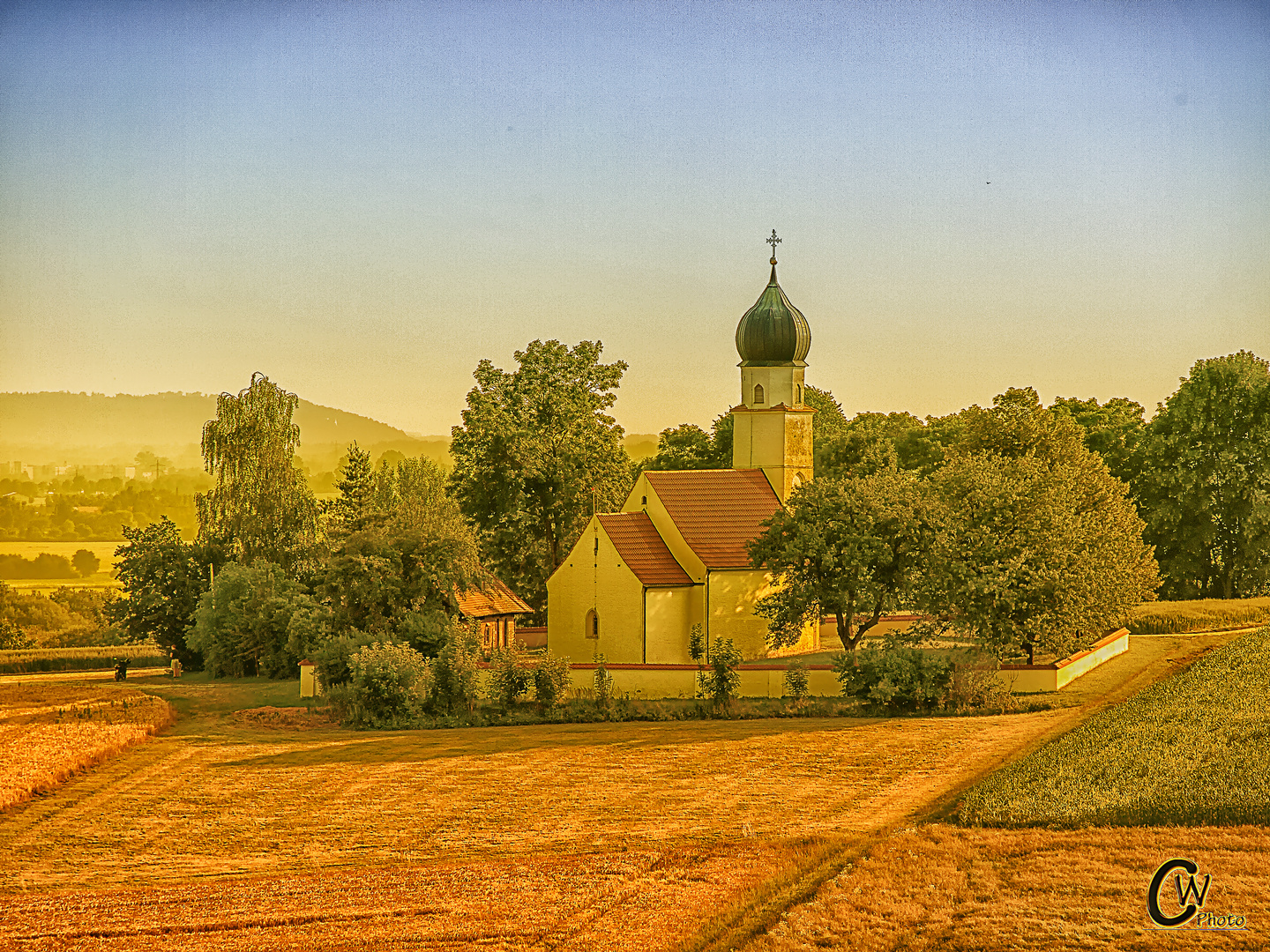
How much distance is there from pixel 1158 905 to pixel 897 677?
16.8 meters

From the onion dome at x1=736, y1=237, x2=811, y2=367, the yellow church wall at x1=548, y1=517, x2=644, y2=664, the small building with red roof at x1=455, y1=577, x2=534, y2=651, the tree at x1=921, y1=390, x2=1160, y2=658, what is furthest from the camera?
the onion dome at x1=736, y1=237, x2=811, y2=367

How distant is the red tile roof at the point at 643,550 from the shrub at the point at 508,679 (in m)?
6.00

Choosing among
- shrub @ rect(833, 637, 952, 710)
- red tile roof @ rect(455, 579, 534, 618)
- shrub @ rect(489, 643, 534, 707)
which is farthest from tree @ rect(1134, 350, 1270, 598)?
shrub @ rect(489, 643, 534, 707)

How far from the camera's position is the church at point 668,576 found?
38594mm

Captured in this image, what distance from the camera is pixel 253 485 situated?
5034cm

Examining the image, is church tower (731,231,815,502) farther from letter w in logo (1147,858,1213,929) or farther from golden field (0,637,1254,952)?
letter w in logo (1147,858,1213,929)

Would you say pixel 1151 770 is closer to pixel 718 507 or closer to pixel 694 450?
pixel 718 507

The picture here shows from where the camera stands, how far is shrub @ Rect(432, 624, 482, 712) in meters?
33.4

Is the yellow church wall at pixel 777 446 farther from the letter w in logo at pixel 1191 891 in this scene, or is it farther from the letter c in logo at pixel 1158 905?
the letter w in logo at pixel 1191 891

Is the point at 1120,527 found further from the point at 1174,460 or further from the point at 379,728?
the point at 379,728

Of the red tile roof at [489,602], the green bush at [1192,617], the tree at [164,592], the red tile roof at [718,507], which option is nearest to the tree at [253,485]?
the tree at [164,592]

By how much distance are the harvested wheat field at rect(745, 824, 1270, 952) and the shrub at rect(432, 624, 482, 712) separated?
16.2 m

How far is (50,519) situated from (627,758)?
106 m

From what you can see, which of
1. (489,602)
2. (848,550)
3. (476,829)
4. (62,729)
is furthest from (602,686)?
(62,729)
